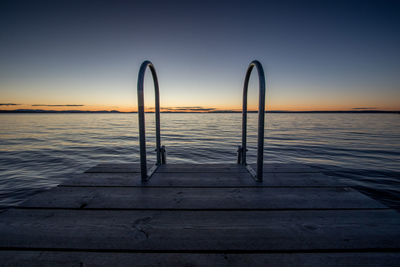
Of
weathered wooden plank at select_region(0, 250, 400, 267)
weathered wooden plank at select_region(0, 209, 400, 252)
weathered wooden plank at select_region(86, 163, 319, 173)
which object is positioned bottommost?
weathered wooden plank at select_region(0, 250, 400, 267)

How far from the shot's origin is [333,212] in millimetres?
1686

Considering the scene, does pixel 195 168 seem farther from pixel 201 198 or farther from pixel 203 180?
pixel 201 198

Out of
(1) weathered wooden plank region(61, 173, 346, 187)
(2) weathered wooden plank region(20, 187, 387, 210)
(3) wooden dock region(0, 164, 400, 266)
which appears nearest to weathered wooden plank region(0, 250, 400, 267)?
(3) wooden dock region(0, 164, 400, 266)

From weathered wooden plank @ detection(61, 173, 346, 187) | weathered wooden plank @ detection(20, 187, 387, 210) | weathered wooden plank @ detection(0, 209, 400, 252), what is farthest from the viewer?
weathered wooden plank @ detection(61, 173, 346, 187)

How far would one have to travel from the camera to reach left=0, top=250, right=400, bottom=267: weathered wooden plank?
1.11 m

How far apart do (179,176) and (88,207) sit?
46.2 inches

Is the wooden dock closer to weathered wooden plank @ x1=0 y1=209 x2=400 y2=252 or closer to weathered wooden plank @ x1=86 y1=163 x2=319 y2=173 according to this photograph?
weathered wooden plank @ x1=0 y1=209 x2=400 y2=252

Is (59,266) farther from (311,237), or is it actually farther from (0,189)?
(0,189)

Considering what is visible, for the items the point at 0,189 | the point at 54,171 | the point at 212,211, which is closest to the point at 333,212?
the point at 212,211

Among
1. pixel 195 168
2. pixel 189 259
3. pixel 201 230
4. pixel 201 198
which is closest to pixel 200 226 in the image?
pixel 201 230

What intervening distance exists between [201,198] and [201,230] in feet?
1.81

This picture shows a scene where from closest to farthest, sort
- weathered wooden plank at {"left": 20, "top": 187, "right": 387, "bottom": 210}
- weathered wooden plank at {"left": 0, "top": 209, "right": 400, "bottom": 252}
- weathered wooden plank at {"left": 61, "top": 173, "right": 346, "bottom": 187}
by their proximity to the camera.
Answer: weathered wooden plank at {"left": 0, "top": 209, "right": 400, "bottom": 252}, weathered wooden plank at {"left": 20, "top": 187, "right": 387, "bottom": 210}, weathered wooden plank at {"left": 61, "top": 173, "right": 346, "bottom": 187}

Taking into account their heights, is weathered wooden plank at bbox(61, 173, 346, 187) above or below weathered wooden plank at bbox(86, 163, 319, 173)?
below

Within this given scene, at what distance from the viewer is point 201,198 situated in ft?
6.41
